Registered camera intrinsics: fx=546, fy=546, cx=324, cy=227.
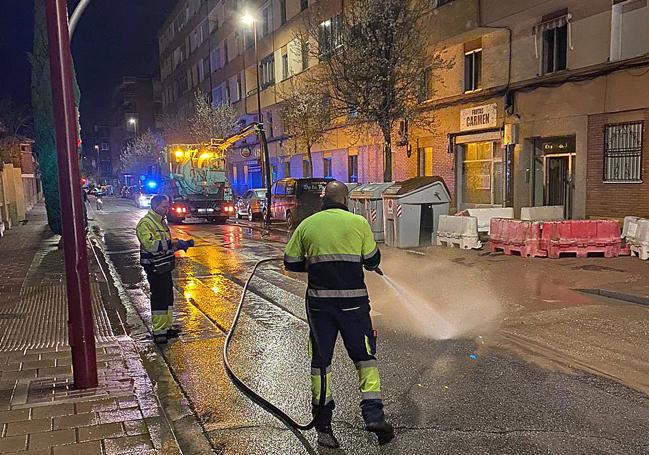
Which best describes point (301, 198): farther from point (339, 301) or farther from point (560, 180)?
point (339, 301)

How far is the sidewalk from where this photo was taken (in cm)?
384

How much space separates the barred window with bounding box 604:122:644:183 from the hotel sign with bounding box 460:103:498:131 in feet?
14.1

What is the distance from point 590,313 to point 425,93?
15.4 metres

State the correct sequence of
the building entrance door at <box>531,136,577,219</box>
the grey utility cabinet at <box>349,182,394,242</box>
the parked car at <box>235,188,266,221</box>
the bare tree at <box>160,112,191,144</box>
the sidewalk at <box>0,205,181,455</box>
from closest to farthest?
the sidewalk at <box>0,205,181,455</box>, the grey utility cabinet at <box>349,182,394,242</box>, the building entrance door at <box>531,136,577,219</box>, the parked car at <box>235,188,266,221</box>, the bare tree at <box>160,112,191,144</box>

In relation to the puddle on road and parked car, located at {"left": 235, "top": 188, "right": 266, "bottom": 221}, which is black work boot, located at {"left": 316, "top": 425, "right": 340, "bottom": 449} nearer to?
the puddle on road

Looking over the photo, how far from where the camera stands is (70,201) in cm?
461

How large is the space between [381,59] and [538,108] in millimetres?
5090

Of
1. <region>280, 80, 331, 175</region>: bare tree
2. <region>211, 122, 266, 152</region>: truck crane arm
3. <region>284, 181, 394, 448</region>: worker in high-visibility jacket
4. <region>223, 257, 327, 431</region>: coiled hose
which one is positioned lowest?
<region>223, 257, 327, 431</region>: coiled hose

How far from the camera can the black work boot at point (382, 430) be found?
3.90m

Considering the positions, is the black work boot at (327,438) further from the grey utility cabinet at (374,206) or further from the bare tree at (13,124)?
the bare tree at (13,124)

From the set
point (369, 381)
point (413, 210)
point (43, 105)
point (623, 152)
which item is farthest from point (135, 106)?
point (369, 381)

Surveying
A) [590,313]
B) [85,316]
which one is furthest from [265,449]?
[590,313]

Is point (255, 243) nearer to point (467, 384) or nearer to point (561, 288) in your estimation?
point (561, 288)

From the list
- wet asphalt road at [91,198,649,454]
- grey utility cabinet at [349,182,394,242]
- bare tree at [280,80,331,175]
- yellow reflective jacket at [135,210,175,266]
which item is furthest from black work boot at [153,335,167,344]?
bare tree at [280,80,331,175]
